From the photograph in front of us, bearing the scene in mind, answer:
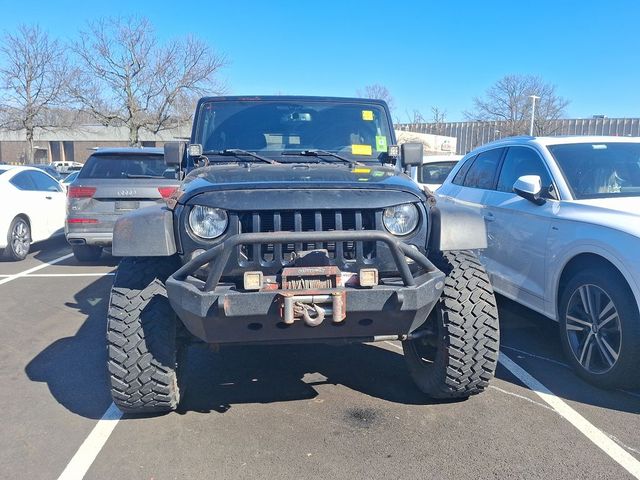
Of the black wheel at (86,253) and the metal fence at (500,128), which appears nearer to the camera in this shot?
the black wheel at (86,253)

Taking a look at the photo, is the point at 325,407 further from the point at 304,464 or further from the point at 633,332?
the point at 633,332

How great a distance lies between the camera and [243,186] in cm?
303

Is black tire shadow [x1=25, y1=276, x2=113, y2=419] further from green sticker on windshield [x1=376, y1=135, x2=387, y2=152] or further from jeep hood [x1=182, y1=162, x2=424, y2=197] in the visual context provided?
green sticker on windshield [x1=376, y1=135, x2=387, y2=152]

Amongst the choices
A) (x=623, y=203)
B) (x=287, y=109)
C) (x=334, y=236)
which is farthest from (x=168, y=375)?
(x=623, y=203)

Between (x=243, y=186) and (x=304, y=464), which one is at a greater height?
(x=243, y=186)

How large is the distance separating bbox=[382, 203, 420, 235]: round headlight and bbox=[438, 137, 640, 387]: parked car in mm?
676

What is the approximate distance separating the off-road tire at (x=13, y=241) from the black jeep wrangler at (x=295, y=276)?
6.25 m

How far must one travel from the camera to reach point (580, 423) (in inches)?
131

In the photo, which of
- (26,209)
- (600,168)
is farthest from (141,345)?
(26,209)

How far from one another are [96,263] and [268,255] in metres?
6.59

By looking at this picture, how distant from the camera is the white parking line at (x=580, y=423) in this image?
2889mm

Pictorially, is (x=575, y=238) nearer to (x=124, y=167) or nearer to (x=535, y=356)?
(x=535, y=356)

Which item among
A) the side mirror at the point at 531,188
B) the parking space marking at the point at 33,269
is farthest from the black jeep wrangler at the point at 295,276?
the parking space marking at the point at 33,269

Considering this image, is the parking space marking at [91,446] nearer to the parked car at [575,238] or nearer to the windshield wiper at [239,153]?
the windshield wiper at [239,153]
